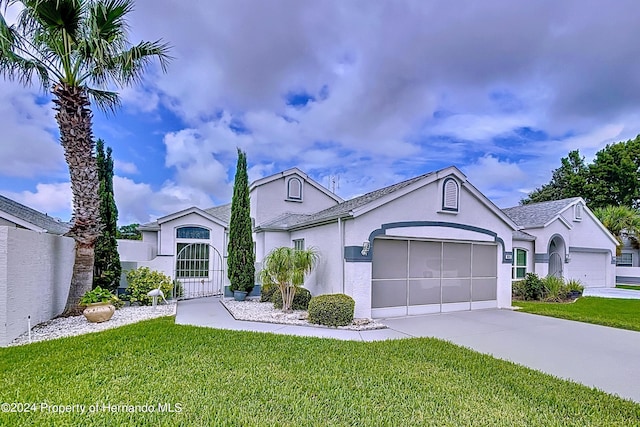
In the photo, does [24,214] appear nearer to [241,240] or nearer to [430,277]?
[241,240]

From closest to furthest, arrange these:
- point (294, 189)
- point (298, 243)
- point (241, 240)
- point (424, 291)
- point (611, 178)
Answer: point (424, 291) < point (241, 240) < point (298, 243) < point (294, 189) < point (611, 178)

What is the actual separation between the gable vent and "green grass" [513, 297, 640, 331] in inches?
203

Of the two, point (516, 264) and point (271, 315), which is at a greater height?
point (516, 264)

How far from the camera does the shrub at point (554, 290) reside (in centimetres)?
1688

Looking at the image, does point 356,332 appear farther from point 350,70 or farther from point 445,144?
point 445,144

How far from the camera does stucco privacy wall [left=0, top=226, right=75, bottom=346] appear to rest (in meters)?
7.14

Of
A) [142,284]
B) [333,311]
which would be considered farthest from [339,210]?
[142,284]

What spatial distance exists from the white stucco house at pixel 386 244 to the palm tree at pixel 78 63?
5.16m

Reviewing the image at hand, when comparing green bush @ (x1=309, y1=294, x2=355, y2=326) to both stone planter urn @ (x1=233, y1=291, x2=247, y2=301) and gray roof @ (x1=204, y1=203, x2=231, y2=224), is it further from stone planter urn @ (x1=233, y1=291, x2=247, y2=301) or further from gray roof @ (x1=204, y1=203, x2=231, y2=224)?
gray roof @ (x1=204, y1=203, x2=231, y2=224)

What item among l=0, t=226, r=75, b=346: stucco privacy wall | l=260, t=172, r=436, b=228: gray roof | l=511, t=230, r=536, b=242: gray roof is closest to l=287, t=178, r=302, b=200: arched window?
l=260, t=172, r=436, b=228: gray roof

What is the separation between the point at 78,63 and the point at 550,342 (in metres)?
14.9

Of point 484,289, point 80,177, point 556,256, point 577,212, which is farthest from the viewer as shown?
point 577,212

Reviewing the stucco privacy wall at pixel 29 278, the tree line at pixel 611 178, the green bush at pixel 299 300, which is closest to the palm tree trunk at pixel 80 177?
the stucco privacy wall at pixel 29 278

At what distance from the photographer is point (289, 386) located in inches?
203
